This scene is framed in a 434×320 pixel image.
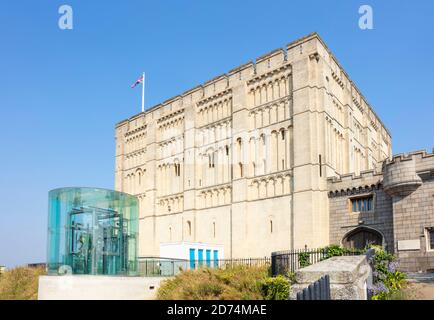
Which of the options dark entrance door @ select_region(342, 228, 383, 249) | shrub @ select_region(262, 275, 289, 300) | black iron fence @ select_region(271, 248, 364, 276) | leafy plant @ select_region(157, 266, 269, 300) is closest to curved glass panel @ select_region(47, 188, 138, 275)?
leafy plant @ select_region(157, 266, 269, 300)

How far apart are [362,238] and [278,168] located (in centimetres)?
850

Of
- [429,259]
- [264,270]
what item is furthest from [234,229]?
[264,270]

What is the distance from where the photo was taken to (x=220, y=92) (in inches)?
1753

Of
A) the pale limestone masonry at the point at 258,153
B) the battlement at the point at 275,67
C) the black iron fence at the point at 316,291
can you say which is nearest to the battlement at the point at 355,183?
the pale limestone masonry at the point at 258,153

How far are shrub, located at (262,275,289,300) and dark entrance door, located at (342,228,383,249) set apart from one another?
18563 millimetres

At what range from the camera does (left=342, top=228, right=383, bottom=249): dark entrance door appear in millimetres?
33406

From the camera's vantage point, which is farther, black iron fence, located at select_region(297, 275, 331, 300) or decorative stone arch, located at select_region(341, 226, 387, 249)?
decorative stone arch, located at select_region(341, 226, 387, 249)

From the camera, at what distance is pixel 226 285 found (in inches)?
818

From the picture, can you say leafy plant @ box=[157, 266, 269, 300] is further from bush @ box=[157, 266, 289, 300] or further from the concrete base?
the concrete base

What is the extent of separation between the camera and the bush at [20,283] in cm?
3090

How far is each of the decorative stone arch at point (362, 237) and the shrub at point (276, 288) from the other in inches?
726

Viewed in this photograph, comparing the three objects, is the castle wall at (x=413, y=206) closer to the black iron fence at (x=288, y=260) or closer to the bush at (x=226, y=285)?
the black iron fence at (x=288, y=260)

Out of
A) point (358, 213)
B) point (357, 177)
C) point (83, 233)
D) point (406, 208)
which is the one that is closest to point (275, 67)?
point (357, 177)

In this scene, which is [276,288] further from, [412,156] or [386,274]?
[412,156]
